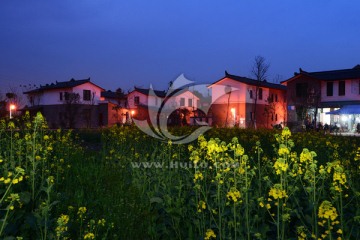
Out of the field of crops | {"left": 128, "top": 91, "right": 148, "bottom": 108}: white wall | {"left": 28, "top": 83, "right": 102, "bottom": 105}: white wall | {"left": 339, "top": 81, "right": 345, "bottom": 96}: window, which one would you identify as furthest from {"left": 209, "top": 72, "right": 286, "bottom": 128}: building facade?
the field of crops

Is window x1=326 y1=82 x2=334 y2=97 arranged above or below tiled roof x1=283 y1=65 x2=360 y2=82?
below

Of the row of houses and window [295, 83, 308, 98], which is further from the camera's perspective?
window [295, 83, 308, 98]

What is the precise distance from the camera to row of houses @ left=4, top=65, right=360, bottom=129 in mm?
38938

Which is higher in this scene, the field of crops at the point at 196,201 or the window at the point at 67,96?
the window at the point at 67,96

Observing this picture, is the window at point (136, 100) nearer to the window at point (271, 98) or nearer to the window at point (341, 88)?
the window at point (271, 98)

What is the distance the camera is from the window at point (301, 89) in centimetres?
4084

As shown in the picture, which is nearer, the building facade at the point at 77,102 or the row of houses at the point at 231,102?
the row of houses at the point at 231,102

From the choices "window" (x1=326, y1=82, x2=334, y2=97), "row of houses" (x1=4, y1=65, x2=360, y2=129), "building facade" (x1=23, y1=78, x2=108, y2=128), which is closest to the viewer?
"row of houses" (x1=4, y1=65, x2=360, y2=129)

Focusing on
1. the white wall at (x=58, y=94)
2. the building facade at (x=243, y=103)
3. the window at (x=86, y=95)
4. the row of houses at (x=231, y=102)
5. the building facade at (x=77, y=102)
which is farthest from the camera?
the window at (x=86, y=95)

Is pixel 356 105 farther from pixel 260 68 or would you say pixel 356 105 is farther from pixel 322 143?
pixel 322 143

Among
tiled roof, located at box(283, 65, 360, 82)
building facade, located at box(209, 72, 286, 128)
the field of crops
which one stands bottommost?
the field of crops

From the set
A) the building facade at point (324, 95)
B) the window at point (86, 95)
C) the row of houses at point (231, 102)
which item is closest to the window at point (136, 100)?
the row of houses at point (231, 102)

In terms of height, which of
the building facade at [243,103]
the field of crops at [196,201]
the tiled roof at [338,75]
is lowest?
the field of crops at [196,201]

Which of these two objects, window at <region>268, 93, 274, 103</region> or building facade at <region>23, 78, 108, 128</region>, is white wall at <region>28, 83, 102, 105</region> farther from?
window at <region>268, 93, 274, 103</region>
